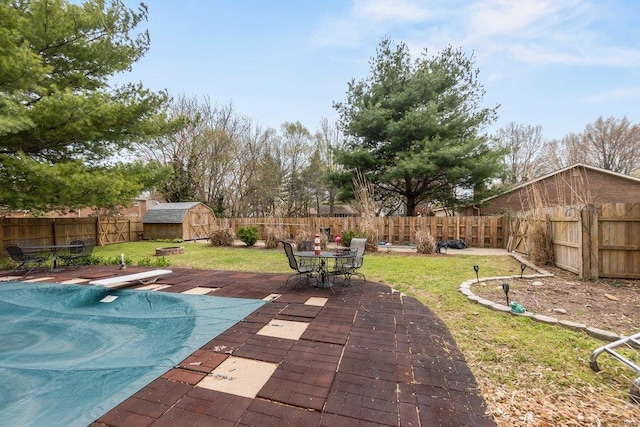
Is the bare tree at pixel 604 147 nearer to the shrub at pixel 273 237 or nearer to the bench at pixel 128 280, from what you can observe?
the shrub at pixel 273 237

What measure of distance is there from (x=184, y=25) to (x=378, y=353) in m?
11.6

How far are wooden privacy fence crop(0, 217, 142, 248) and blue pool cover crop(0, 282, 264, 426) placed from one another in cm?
603

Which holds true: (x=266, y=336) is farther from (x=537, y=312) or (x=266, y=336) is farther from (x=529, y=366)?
(x=537, y=312)

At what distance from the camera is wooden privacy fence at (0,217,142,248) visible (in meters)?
12.0

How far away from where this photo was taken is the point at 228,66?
44.5 ft

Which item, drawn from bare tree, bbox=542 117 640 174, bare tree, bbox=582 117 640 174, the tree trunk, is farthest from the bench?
bare tree, bbox=582 117 640 174

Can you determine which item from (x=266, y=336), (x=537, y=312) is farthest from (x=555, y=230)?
(x=266, y=336)

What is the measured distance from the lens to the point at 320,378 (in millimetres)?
2518

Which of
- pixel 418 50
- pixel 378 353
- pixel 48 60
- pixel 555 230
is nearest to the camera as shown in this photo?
pixel 378 353

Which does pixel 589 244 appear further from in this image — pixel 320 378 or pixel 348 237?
pixel 348 237

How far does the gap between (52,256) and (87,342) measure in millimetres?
5396

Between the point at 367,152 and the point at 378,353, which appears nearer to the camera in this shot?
the point at 378,353

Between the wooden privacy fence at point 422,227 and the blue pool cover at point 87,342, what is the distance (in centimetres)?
876

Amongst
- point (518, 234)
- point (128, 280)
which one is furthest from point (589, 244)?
point (128, 280)
